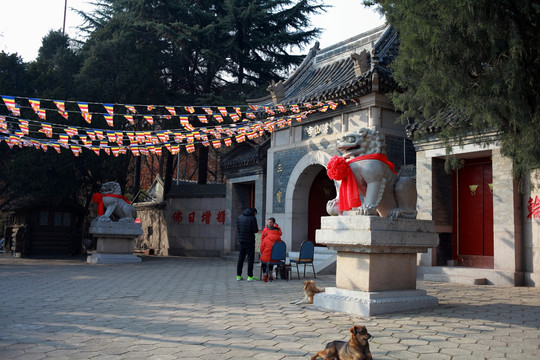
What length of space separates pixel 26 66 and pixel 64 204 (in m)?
5.07

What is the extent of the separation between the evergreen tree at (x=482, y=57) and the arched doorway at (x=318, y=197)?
850cm

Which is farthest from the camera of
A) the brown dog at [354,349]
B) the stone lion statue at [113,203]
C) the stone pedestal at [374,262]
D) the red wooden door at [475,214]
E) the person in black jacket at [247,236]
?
the stone lion statue at [113,203]

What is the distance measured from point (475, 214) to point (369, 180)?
19.0ft

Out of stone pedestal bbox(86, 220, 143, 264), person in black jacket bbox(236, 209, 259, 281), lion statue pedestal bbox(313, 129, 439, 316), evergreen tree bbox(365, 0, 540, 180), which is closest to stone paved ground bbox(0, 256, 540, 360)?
lion statue pedestal bbox(313, 129, 439, 316)

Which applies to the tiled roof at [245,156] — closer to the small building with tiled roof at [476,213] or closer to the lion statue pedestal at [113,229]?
the lion statue pedestal at [113,229]

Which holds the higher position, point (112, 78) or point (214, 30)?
point (214, 30)

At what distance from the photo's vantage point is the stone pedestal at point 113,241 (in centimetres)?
1368

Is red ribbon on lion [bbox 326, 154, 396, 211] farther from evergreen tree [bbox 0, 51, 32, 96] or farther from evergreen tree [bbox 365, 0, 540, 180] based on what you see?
evergreen tree [bbox 0, 51, 32, 96]

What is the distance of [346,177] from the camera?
251 inches

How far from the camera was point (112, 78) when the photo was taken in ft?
54.4

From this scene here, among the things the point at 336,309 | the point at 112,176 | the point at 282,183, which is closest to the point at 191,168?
the point at 112,176

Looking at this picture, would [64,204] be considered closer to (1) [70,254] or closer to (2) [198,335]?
(1) [70,254]

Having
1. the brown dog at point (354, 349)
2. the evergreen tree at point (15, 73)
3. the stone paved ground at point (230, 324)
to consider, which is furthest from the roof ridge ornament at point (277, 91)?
the brown dog at point (354, 349)

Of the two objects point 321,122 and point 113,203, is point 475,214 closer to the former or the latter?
point 321,122
